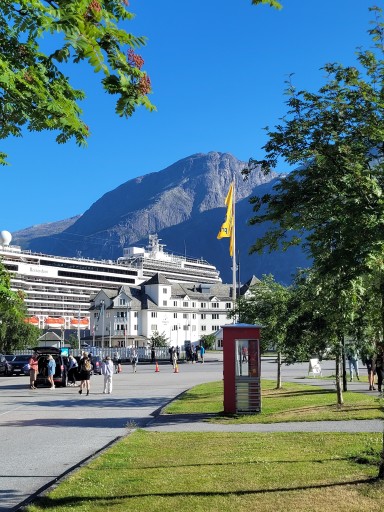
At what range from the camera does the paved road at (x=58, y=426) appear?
9.59 metres

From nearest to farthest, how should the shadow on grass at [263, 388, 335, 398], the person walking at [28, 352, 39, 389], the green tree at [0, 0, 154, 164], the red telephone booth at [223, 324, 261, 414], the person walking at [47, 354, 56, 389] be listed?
the green tree at [0, 0, 154, 164] → the red telephone booth at [223, 324, 261, 414] → the shadow on grass at [263, 388, 335, 398] → the person walking at [47, 354, 56, 389] → the person walking at [28, 352, 39, 389]

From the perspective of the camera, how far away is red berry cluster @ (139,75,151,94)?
4449mm

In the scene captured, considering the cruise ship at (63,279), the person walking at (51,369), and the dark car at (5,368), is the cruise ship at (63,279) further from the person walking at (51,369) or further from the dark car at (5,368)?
the person walking at (51,369)

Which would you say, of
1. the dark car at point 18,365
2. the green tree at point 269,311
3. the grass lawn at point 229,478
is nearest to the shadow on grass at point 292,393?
the green tree at point 269,311

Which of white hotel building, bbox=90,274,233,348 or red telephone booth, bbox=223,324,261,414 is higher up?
white hotel building, bbox=90,274,233,348

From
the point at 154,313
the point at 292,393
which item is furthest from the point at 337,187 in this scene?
the point at 154,313

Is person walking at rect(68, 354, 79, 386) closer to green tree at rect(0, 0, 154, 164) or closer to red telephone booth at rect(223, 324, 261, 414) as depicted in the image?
red telephone booth at rect(223, 324, 261, 414)

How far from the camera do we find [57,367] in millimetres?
31016

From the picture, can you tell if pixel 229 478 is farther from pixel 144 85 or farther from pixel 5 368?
pixel 5 368

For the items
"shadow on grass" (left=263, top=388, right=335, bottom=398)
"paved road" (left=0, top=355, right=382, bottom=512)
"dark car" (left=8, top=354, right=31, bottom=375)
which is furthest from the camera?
"dark car" (left=8, top=354, right=31, bottom=375)

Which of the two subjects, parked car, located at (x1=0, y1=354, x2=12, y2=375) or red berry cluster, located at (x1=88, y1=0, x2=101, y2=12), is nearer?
red berry cluster, located at (x1=88, y1=0, x2=101, y2=12)

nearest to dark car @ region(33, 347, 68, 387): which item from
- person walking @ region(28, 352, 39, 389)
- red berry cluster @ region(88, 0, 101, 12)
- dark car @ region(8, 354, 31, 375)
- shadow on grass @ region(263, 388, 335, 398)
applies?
person walking @ region(28, 352, 39, 389)

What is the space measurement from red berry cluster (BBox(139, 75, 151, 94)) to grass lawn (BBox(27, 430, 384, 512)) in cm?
477

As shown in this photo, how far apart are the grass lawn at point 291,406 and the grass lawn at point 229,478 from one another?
2.64 meters
